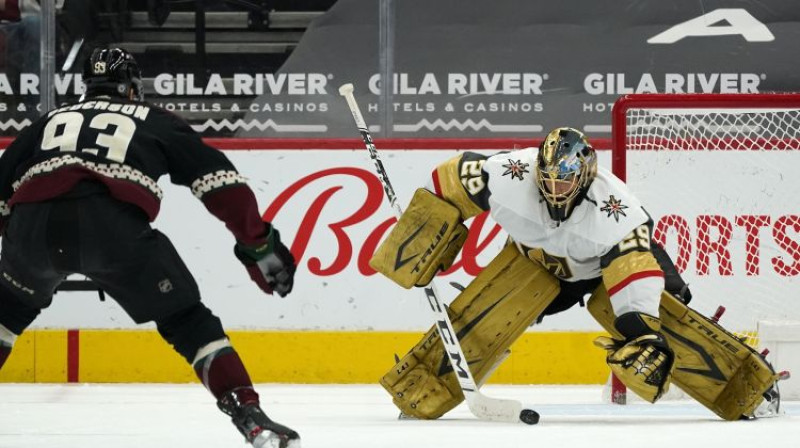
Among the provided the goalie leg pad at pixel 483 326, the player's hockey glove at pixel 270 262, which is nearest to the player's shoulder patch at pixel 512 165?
the goalie leg pad at pixel 483 326

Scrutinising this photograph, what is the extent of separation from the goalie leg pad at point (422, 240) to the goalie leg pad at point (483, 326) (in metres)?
0.17

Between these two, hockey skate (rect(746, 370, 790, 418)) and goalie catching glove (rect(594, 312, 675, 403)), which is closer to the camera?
goalie catching glove (rect(594, 312, 675, 403))

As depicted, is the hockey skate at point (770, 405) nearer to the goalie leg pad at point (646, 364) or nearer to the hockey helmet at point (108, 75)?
the goalie leg pad at point (646, 364)

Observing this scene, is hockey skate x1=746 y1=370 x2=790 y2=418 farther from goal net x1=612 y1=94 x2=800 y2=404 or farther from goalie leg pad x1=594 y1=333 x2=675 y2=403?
goal net x1=612 y1=94 x2=800 y2=404

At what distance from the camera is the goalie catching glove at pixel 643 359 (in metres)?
4.31

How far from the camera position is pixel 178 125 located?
374 centimetres

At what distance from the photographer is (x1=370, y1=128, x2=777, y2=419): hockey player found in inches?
173

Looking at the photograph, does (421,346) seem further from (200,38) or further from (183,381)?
(200,38)

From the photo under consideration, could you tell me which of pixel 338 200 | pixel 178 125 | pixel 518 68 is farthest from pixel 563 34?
pixel 178 125

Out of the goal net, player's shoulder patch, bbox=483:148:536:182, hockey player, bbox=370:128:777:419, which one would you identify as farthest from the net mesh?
player's shoulder patch, bbox=483:148:536:182

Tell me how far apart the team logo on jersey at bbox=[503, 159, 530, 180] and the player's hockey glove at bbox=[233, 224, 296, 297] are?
37.4 inches

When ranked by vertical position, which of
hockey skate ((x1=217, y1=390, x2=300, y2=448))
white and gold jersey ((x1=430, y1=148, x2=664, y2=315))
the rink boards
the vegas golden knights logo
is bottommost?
the rink boards

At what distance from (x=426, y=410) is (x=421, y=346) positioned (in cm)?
22

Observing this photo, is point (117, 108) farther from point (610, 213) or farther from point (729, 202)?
point (729, 202)
